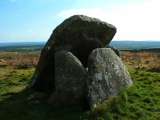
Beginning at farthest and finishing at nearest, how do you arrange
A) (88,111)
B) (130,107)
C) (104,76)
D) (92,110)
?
(104,76) → (130,107) → (88,111) → (92,110)

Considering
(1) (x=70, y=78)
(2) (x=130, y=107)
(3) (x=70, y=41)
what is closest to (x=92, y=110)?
(2) (x=130, y=107)

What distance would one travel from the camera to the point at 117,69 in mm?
13516

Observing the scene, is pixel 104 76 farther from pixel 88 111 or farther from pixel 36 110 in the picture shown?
pixel 36 110

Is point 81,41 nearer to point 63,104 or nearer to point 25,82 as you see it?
point 63,104

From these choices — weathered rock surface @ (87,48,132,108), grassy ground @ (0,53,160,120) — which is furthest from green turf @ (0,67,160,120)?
weathered rock surface @ (87,48,132,108)

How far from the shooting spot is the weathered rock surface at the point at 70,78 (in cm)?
1270

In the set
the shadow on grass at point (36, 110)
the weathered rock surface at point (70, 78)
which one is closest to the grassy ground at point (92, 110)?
the shadow on grass at point (36, 110)

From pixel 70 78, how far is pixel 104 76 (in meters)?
1.81

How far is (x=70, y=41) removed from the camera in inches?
599

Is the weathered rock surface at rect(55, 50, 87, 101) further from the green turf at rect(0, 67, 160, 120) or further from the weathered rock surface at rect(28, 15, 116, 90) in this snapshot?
the weathered rock surface at rect(28, 15, 116, 90)

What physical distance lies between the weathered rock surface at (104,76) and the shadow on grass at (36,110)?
1.08 m

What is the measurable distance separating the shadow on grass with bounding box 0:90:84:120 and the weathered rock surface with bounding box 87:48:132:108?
3.55ft

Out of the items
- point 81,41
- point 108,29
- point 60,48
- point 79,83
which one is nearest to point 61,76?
point 79,83

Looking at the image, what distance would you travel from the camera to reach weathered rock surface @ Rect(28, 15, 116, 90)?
1432 centimetres
